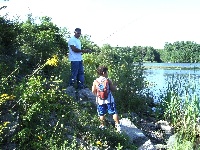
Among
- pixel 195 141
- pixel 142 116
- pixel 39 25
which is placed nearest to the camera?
pixel 195 141

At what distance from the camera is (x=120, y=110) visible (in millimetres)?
10680

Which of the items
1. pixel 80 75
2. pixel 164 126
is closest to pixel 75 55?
pixel 80 75

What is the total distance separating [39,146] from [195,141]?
5.14m

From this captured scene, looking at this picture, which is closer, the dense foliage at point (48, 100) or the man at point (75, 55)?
the dense foliage at point (48, 100)

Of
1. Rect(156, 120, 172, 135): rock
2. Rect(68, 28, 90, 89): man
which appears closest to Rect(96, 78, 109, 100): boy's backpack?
Rect(68, 28, 90, 89): man

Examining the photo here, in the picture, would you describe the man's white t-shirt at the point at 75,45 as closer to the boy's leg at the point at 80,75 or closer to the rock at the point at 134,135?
the boy's leg at the point at 80,75

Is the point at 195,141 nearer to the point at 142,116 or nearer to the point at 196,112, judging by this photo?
the point at 196,112

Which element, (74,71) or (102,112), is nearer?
(102,112)

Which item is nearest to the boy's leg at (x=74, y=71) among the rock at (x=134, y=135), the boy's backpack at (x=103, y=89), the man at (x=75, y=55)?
the man at (x=75, y=55)

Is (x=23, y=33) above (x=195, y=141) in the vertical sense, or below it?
above

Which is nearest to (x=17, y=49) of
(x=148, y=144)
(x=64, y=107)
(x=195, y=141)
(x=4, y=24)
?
(x=4, y=24)

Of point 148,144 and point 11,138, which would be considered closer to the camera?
point 11,138

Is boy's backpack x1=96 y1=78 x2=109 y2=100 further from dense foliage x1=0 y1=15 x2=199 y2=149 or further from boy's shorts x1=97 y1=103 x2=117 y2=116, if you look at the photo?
dense foliage x1=0 y1=15 x2=199 y2=149

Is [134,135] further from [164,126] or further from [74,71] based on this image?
[74,71]
